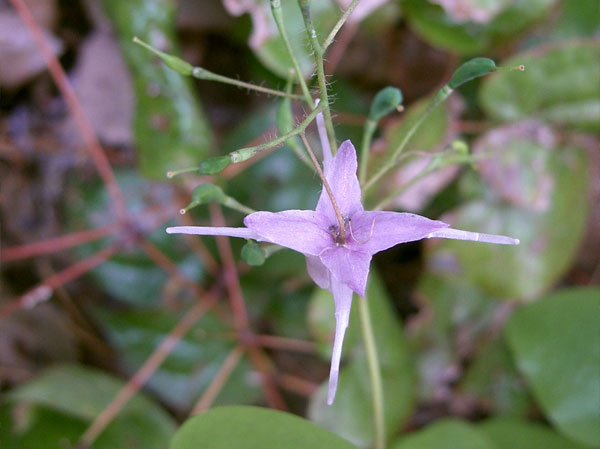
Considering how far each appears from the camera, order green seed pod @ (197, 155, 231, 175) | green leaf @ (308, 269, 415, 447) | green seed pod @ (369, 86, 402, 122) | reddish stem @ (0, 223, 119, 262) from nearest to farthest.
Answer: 1. green seed pod @ (197, 155, 231, 175)
2. green seed pod @ (369, 86, 402, 122)
3. green leaf @ (308, 269, 415, 447)
4. reddish stem @ (0, 223, 119, 262)

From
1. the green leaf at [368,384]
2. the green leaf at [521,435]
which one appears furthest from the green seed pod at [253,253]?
the green leaf at [521,435]

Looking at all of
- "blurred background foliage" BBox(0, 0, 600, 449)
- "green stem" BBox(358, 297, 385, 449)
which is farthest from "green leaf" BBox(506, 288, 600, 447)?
"green stem" BBox(358, 297, 385, 449)

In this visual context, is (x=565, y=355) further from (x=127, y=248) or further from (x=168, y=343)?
(x=127, y=248)

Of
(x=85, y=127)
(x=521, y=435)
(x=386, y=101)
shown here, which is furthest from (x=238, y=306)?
(x=386, y=101)

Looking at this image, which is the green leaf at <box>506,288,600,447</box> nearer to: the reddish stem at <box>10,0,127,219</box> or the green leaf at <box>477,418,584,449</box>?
the green leaf at <box>477,418,584,449</box>

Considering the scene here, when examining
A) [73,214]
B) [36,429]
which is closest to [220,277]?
[73,214]

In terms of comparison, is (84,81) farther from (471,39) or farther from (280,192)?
(471,39)

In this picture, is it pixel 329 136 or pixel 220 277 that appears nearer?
pixel 329 136
